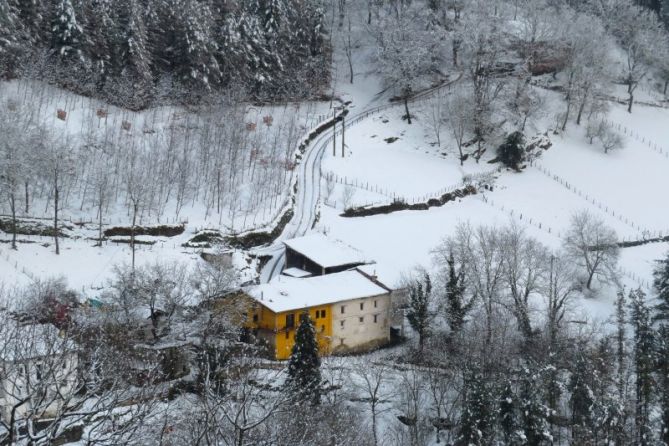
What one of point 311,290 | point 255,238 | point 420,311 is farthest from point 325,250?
point 420,311

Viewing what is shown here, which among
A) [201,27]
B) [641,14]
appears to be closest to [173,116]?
[201,27]

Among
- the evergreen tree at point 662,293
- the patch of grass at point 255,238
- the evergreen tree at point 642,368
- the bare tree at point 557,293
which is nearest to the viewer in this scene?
the evergreen tree at point 642,368

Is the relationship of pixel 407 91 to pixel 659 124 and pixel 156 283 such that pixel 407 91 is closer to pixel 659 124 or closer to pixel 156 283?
pixel 659 124

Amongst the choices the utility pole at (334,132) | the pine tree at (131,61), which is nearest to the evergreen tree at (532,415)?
the utility pole at (334,132)

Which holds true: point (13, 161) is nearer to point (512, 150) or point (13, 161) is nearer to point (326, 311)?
point (326, 311)

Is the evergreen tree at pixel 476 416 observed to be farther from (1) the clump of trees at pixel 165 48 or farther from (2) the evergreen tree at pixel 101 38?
(2) the evergreen tree at pixel 101 38

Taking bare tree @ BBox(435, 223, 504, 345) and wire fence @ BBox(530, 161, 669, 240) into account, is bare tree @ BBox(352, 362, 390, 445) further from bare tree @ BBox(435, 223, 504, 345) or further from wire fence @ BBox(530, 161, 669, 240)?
wire fence @ BBox(530, 161, 669, 240)
